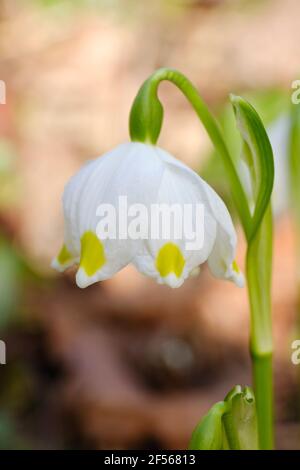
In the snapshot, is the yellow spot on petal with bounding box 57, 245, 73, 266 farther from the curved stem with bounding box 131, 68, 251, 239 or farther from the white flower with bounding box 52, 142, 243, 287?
the curved stem with bounding box 131, 68, 251, 239

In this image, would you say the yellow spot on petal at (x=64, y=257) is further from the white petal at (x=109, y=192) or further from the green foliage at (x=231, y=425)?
the green foliage at (x=231, y=425)

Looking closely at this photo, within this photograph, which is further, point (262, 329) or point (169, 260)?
point (262, 329)

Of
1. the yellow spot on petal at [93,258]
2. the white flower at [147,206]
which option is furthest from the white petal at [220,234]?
the yellow spot on petal at [93,258]

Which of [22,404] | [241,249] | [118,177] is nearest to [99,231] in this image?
[118,177]

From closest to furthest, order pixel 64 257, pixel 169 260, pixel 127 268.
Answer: pixel 169 260 → pixel 64 257 → pixel 127 268

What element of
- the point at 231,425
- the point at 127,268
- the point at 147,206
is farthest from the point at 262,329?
the point at 127,268

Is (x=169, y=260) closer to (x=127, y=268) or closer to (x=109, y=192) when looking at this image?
(x=109, y=192)

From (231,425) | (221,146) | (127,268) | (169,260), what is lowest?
(231,425)
